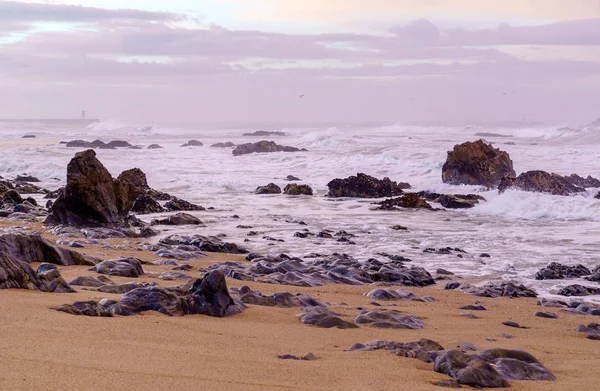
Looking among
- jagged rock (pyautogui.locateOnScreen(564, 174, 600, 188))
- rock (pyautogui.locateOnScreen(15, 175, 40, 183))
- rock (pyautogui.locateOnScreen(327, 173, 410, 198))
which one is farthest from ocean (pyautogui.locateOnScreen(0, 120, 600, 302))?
jagged rock (pyautogui.locateOnScreen(564, 174, 600, 188))

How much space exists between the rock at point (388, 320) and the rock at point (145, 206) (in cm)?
1258

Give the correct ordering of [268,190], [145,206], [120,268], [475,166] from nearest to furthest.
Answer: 1. [120,268]
2. [145,206]
3. [268,190]
4. [475,166]

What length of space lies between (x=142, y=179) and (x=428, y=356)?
1866cm

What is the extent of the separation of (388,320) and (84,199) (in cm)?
937

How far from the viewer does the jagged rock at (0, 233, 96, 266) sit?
7.79 metres

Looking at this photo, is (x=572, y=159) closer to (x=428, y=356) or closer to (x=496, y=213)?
(x=496, y=213)

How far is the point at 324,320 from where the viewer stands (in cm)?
624

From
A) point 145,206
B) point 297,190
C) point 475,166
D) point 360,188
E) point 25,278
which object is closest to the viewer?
point 25,278

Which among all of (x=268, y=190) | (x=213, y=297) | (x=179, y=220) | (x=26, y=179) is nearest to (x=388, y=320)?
(x=213, y=297)

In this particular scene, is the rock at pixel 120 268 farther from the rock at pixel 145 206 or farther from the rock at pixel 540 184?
the rock at pixel 540 184

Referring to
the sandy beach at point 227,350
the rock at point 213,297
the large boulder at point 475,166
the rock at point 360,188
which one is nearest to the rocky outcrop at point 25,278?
the sandy beach at point 227,350

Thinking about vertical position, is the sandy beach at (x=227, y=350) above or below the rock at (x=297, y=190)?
above

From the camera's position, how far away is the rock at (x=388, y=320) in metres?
6.41

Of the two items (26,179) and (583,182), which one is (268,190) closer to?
(26,179)
